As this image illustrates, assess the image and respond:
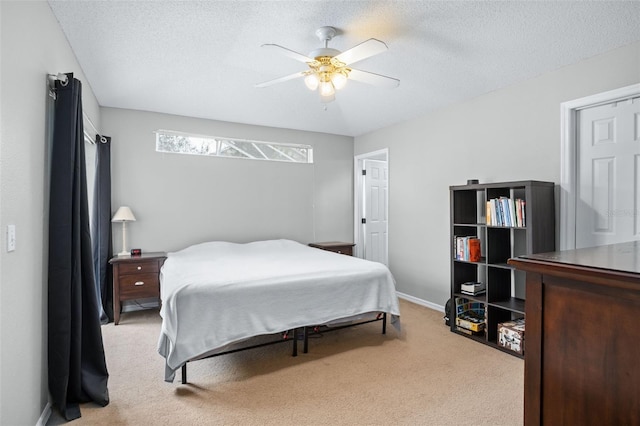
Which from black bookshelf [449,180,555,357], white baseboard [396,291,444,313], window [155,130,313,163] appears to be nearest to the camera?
black bookshelf [449,180,555,357]

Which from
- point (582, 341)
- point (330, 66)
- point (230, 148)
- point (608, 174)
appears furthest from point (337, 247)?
point (582, 341)

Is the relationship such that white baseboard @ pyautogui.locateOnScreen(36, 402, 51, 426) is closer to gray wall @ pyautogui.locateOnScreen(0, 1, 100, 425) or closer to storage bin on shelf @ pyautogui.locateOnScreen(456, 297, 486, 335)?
gray wall @ pyautogui.locateOnScreen(0, 1, 100, 425)

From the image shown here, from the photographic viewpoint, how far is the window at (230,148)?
4438mm

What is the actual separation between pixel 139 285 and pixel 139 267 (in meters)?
0.19

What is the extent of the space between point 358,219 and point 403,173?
1227 mm

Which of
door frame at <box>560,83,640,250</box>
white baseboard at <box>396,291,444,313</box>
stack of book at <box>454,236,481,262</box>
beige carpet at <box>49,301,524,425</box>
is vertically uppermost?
door frame at <box>560,83,640,250</box>

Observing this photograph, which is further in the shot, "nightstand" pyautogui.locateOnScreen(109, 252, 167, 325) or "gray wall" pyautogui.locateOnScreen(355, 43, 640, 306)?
"nightstand" pyautogui.locateOnScreen(109, 252, 167, 325)

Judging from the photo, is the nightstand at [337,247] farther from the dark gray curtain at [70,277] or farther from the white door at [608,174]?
the dark gray curtain at [70,277]

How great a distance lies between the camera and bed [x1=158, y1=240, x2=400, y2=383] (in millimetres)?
2361

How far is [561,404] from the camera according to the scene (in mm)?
1051

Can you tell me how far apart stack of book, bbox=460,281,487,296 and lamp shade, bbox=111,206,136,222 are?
3.65 m

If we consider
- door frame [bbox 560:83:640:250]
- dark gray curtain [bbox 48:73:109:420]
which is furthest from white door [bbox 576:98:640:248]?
dark gray curtain [bbox 48:73:109:420]

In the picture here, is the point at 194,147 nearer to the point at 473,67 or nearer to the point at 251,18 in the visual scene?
the point at 251,18

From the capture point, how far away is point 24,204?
1.69 meters
